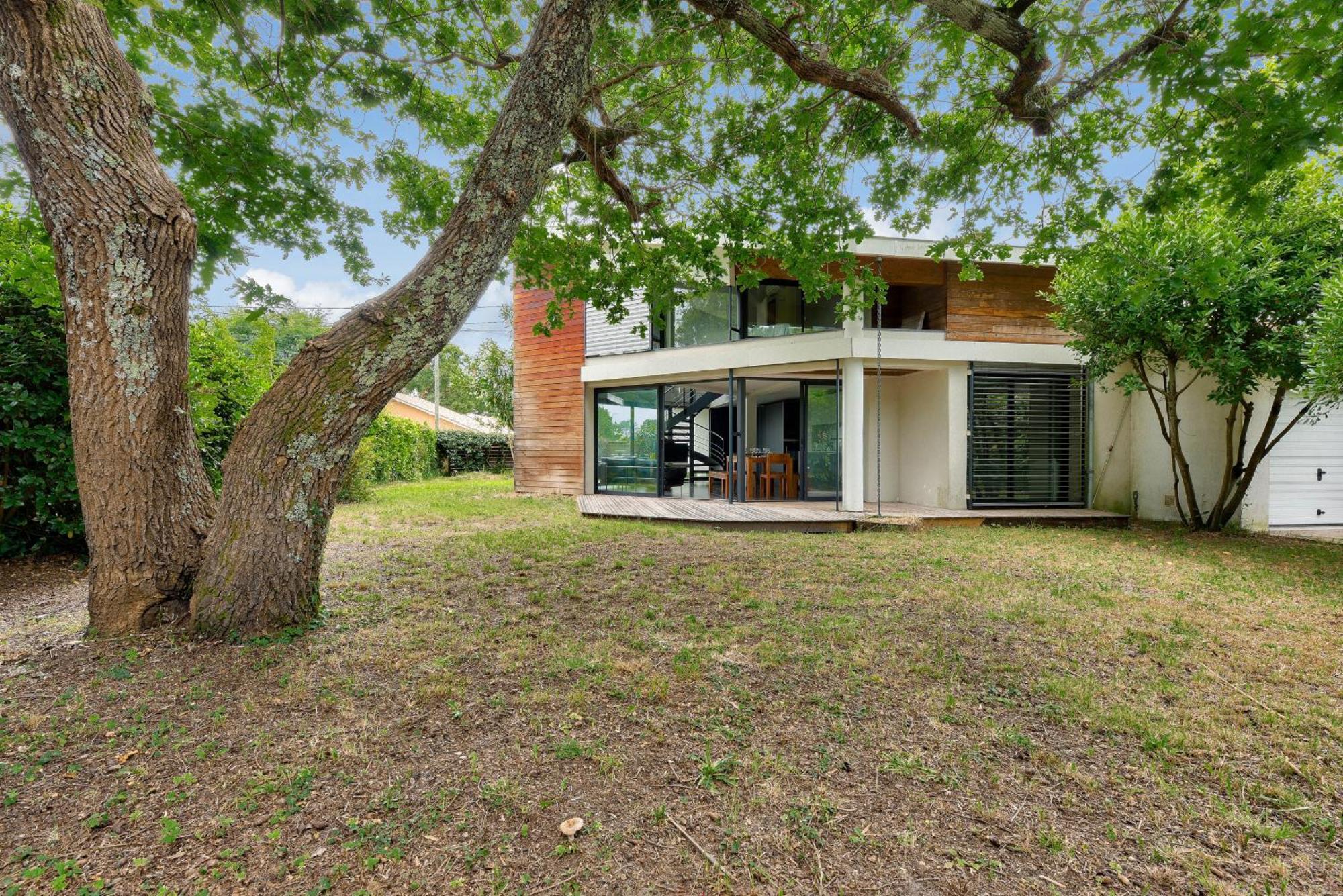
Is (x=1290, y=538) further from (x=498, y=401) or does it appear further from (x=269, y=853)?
(x=498, y=401)

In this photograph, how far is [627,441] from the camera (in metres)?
10.7

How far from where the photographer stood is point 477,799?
5.72 feet

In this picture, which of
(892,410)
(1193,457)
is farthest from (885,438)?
(1193,457)

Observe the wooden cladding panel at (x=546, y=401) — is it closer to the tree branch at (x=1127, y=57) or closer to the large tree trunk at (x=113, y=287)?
the large tree trunk at (x=113, y=287)

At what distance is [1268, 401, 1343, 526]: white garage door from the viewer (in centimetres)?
777

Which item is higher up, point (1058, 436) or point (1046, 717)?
point (1058, 436)

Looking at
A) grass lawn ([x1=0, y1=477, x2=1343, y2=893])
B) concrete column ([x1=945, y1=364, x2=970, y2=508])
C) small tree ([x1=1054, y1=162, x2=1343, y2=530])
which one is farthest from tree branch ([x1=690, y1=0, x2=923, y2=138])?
concrete column ([x1=945, y1=364, x2=970, y2=508])

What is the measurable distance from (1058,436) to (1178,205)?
5.67 m

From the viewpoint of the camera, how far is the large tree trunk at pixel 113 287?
257 cm

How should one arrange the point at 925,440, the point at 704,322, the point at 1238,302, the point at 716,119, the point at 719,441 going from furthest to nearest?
the point at 719,441
the point at 704,322
the point at 925,440
the point at 1238,302
the point at 716,119

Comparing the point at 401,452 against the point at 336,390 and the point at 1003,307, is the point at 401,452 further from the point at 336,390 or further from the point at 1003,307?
the point at 1003,307

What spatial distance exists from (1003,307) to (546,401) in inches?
327

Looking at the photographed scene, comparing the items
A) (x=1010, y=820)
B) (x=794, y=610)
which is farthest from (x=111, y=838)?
(x=794, y=610)

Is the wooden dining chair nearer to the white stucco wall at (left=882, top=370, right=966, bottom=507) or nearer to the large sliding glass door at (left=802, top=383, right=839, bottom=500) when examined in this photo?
the large sliding glass door at (left=802, top=383, right=839, bottom=500)
